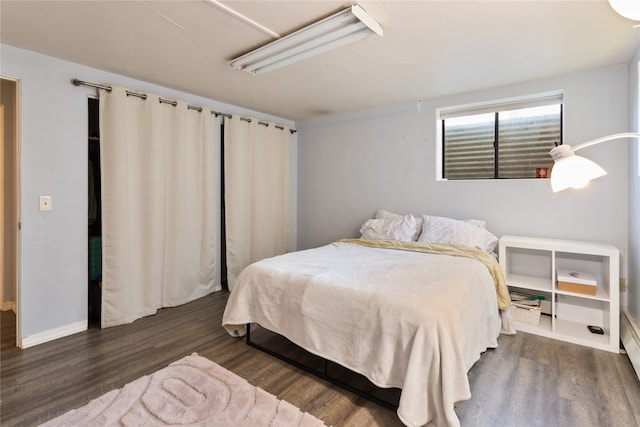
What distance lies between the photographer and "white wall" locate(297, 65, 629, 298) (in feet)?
8.77

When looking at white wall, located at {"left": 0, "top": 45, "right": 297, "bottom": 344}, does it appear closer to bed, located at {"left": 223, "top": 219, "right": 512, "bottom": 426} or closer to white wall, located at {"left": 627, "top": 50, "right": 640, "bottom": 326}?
bed, located at {"left": 223, "top": 219, "right": 512, "bottom": 426}

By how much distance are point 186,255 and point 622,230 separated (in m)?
4.09

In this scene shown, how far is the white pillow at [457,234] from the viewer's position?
2.96 metres

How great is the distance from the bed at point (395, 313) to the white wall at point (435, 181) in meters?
0.86

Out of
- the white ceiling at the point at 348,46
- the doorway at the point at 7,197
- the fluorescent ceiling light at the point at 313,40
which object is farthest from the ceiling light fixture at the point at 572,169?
the doorway at the point at 7,197

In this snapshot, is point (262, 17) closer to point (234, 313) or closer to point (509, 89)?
point (234, 313)

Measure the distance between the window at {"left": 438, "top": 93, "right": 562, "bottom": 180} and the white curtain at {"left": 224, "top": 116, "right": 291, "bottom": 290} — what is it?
7.13 ft

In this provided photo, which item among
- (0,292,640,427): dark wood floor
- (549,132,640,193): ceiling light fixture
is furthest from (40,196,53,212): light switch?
(549,132,640,193): ceiling light fixture

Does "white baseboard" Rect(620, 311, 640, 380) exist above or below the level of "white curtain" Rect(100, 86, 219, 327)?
below

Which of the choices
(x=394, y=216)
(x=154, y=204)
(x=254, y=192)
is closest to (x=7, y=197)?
(x=154, y=204)

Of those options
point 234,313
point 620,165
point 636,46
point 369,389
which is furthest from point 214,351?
point 636,46

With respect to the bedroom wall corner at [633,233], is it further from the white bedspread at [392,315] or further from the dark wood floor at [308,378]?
the white bedspread at [392,315]

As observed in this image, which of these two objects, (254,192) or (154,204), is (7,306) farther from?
(254,192)

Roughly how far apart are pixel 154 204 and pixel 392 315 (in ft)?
8.34
